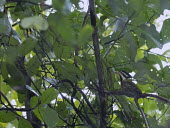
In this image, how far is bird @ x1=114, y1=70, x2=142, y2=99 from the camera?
2.05ft

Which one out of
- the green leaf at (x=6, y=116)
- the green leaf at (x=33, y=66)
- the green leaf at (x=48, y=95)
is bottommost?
the green leaf at (x=6, y=116)

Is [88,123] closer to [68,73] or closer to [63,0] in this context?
[68,73]

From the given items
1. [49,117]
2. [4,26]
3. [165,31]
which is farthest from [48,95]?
[165,31]

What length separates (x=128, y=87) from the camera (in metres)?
0.65

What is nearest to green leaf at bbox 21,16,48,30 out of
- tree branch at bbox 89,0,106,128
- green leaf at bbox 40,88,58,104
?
tree branch at bbox 89,0,106,128

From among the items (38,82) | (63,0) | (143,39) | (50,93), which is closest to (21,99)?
(38,82)

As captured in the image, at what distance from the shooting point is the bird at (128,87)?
62 cm

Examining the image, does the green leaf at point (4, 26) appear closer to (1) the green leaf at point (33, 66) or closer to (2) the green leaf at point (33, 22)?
(1) the green leaf at point (33, 66)

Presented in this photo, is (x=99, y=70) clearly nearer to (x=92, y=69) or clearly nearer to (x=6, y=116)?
(x=92, y=69)

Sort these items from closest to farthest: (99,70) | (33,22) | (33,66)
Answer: (33,22), (99,70), (33,66)

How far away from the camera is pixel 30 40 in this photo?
51cm

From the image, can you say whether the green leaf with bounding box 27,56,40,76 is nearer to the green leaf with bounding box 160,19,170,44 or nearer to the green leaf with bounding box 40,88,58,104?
the green leaf with bounding box 40,88,58,104

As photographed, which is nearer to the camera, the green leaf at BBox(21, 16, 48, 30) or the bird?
the green leaf at BBox(21, 16, 48, 30)

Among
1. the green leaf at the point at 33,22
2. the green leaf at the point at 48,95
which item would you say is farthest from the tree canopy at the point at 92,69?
the green leaf at the point at 33,22
